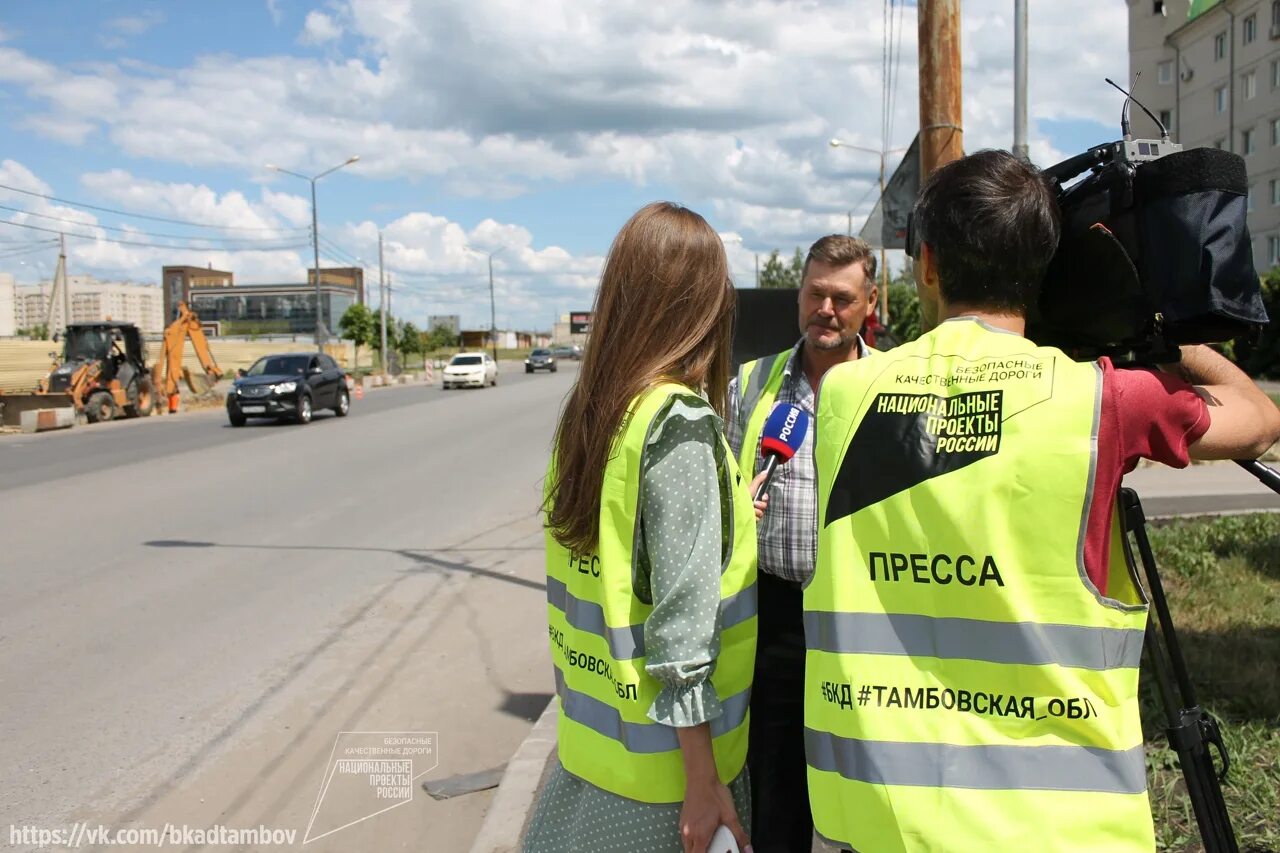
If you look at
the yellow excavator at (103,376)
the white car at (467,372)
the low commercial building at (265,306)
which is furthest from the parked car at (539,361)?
the low commercial building at (265,306)

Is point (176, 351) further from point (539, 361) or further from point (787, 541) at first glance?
point (539, 361)

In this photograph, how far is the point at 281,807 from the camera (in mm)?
4145

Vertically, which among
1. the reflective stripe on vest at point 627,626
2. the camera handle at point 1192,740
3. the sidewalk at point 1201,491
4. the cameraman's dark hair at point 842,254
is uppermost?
the cameraman's dark hair at point 842,254

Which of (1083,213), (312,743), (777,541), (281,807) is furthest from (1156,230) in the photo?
(312,743)

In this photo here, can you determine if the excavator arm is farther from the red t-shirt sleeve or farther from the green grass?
the red t-shirt sleeve

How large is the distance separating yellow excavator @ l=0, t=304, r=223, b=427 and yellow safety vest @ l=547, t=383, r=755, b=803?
2375 cm

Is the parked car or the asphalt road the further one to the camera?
the parked car

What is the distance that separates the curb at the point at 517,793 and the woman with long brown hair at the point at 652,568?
1766mm

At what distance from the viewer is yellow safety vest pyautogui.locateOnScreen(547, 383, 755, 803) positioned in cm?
183

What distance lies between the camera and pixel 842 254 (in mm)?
3658

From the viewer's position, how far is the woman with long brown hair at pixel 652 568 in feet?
5.91

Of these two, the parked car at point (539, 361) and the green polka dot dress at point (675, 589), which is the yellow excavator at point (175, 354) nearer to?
the green polka dot dress at point (675, 589)

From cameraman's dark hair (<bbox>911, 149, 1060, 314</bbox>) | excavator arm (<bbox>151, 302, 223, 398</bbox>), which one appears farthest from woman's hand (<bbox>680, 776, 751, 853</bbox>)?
excavator arm (<bbox>151, 302, 223, 398</bbox>)

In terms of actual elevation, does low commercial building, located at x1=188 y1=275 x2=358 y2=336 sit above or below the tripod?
above
